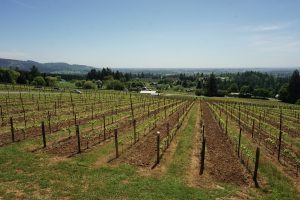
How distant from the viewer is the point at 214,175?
45.7 ft

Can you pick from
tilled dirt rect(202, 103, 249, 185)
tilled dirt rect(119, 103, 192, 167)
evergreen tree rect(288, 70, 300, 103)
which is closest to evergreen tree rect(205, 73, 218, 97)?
evergreen tree rect(288, 70, 300, 103)

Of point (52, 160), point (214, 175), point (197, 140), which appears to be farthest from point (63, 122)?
point (214, 175)

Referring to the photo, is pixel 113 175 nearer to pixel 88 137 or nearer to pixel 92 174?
pixel 92 174

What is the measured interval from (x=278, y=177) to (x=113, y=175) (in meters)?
8.70

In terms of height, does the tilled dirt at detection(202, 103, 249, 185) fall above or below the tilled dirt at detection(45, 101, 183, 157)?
below

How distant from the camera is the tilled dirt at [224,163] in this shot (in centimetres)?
1366

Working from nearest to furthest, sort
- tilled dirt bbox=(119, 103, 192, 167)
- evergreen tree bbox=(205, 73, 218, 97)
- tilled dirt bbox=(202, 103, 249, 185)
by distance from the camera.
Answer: tilled dirt bbox=(202, 103, 249, 185) → tilled dirt bbox=(119, 103, 192, 167) → evergreen tree bbox=(205, 73, 218, 97)

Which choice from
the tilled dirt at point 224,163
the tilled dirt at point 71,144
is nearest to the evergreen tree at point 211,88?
the tilled dirt at point 224,163

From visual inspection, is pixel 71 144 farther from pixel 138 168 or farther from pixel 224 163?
pixel 224 163

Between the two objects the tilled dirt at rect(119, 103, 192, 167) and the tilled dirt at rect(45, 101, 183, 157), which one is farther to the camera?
the tilled dirt at rect(45, 101, 183, 157)

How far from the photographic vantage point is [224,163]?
621 inches

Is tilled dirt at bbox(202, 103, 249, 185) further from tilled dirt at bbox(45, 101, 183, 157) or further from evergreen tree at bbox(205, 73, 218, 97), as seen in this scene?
evergreen tree at bbox(205, 73, 218, 97)

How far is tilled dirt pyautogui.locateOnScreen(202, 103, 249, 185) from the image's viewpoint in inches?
538

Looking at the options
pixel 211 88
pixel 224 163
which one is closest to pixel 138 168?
pixel 224 163
